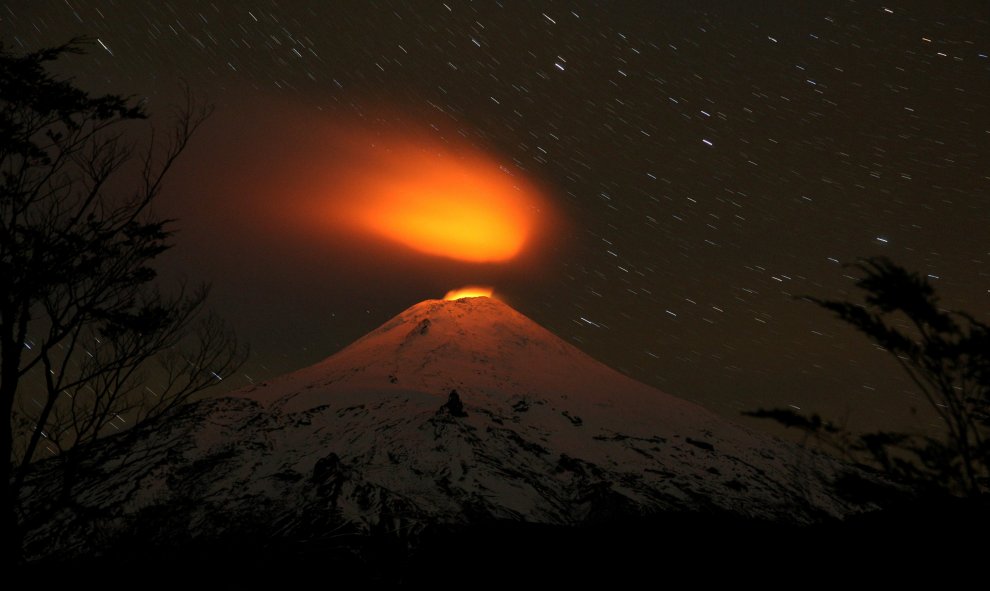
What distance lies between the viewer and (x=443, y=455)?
434ft

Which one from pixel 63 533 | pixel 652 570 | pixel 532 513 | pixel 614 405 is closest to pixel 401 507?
pixel 532 513

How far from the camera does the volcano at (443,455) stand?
115875 millimetres

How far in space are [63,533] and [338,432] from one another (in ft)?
439

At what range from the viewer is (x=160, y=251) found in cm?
1100

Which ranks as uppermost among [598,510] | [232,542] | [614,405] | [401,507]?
[614,405]

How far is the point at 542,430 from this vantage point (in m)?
148

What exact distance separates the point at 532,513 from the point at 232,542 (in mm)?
47276

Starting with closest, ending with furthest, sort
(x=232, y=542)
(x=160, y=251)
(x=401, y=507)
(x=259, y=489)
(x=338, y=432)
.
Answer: (x=160, y=251) → (x=232, y=542) → (x=401, y=507) → (x=259, y=489) → (x=338, y=432)

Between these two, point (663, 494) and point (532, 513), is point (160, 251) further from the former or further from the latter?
point (663, 494)

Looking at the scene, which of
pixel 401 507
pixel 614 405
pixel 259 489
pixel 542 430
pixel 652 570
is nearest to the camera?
pixel 652 570

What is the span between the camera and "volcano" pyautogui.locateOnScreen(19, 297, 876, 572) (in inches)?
4562

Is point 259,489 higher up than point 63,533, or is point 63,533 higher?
point 63,533

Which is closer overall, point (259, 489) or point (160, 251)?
point (160, 251)

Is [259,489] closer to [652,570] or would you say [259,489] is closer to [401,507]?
[401,507]
